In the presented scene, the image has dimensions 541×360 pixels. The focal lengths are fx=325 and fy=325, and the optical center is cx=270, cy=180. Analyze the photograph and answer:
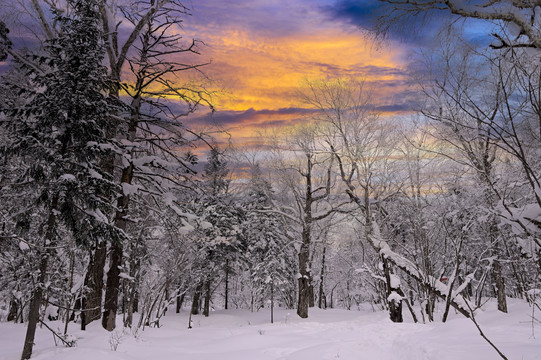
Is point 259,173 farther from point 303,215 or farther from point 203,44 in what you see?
point 203,44

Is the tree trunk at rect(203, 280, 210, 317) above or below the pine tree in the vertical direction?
below

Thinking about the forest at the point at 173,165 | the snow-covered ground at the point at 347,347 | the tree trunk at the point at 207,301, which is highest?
the forest at the point at 173,165

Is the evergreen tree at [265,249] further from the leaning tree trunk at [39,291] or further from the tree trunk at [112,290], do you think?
the leaning tree trunk at [39,291]

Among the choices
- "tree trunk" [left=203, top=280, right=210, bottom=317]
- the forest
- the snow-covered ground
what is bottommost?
"tree trunk" [left=203, top=280, right=210, bottom=317]

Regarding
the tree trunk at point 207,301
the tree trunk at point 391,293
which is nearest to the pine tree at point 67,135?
the tree trunk at point 391,293

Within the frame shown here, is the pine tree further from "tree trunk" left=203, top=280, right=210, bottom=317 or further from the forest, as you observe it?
"tree trunk" left=203, top=280, right=210, bottom=317

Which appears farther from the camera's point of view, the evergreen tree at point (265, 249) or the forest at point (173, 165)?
the evergreen tree at point (265, 249)

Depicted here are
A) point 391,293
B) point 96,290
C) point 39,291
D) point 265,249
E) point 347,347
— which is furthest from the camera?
point 265,249

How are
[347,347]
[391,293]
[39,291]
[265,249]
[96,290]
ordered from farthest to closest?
1. [265,249]
2. [391,293]
3. [96,290]
4. [347,347]
5. [39,291]

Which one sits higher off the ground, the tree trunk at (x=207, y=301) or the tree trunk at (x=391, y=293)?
the tree trunk at (x=391, y=293)

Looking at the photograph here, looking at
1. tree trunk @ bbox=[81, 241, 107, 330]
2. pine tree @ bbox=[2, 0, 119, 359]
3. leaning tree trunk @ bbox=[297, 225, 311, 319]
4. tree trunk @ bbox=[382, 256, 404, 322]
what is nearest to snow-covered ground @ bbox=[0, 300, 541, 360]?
tree trunk @ bbox=[81, 241, 107, 330]

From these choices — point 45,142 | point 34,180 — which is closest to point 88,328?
point 34,180

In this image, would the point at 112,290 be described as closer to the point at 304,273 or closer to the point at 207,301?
the point at 304,273

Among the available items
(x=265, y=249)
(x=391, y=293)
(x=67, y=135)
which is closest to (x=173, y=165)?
(x=67, y=135)
